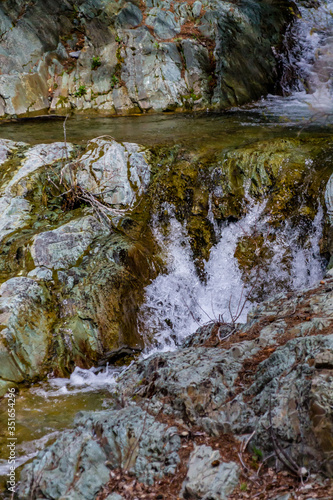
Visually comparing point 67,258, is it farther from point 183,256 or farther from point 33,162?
point 33,162

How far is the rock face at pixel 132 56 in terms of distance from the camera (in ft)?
38.3

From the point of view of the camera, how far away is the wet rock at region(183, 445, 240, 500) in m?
2.58

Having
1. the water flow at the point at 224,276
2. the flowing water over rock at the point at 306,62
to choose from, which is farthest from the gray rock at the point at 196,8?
the water flow at the point at 224,276

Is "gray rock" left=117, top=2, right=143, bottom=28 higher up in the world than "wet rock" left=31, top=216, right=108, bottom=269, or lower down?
higher up

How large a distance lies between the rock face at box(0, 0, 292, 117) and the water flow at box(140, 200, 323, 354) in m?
6.07

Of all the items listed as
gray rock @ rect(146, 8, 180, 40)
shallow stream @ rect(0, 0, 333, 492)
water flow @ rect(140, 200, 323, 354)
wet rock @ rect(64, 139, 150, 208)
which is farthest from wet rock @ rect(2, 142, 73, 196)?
gray rock @ rect(146, 8, 180, 40)

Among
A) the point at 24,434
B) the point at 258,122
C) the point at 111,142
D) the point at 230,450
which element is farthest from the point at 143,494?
the point at 258,122

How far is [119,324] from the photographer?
5762mm

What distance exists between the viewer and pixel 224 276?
6.73 m

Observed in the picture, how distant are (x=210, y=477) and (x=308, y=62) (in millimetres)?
12895

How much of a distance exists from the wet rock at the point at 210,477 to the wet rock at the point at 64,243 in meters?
3.76

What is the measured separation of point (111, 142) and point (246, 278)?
3489 millimetres

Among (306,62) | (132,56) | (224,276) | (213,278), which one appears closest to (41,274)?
(213,278)

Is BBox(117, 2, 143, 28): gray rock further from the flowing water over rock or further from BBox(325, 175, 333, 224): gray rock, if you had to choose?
BBox(325, 175, 333, 224): gray rock
